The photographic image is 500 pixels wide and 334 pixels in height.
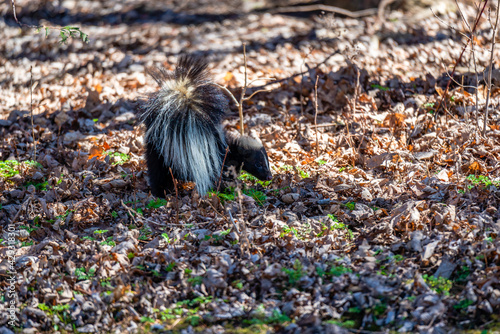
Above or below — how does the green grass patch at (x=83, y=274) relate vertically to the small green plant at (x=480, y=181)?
below

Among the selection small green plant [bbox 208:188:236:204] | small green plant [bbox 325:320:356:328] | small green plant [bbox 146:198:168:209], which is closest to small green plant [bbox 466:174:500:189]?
small green plant [bbox 325:320:356:328]

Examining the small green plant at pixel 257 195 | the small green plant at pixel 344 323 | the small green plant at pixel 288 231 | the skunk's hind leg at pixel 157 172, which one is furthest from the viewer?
the skunk's hind leg at pixel 157 172

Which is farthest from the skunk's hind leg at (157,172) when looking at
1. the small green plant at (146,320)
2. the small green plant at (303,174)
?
the small green plant at (146,320)

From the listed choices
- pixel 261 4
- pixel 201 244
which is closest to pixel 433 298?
pixel 201 244

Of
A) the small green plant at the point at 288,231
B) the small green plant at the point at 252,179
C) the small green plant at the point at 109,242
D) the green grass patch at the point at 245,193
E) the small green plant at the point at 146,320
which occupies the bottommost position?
the small green plant at the point at 146,320

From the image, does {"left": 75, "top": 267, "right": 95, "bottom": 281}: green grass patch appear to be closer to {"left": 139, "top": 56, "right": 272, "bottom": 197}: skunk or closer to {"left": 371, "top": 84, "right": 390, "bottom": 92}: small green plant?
{"left": 139, "top": 56, "right": 272, "bottom": 197}: skunk

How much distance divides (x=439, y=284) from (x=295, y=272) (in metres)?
1.17

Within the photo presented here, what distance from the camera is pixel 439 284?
386 centimetres

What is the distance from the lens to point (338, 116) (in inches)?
307

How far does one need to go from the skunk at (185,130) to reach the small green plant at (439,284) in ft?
8.79

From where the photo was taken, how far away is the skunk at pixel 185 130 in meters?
5.78

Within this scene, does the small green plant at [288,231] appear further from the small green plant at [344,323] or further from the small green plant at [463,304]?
the small green plant at [463,304]

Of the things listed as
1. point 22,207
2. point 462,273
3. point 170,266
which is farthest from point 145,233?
point 462,273

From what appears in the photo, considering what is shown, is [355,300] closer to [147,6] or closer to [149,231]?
[149,231]
